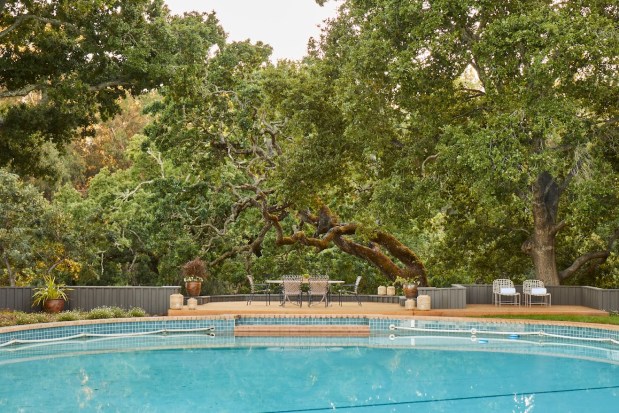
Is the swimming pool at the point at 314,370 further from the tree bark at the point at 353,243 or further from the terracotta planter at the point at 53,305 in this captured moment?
the tree bark at the point at 353,243

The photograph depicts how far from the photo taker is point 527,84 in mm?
14055

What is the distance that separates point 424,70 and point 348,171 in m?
4.66

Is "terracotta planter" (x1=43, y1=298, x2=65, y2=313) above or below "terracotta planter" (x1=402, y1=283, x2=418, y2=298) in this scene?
below

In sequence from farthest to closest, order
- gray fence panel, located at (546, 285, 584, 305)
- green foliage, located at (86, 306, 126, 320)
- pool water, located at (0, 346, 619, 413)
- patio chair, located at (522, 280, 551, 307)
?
gray fence panel, located at (546, 285, 584, 305), patio chair, located at (522, 280, 551, 307), green foliage, located at (86, 306, 126, 320), pool water, located at (0, 346, 619, 413)

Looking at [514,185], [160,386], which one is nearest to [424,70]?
[514,185]

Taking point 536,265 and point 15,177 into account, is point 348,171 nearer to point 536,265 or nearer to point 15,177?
point 536,265

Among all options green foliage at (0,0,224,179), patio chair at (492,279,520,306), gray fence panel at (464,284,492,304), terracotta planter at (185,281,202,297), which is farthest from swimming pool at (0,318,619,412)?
green foliage at (0,0,224,179)

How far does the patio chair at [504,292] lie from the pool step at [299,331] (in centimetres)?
430

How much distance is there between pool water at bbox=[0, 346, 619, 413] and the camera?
8.53 meters

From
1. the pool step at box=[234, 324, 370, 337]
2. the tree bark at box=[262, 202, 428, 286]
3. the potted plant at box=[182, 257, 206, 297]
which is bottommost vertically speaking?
the pool step at box=[234, 324, 370, 337]

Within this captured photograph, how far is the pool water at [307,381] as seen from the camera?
28.0ft

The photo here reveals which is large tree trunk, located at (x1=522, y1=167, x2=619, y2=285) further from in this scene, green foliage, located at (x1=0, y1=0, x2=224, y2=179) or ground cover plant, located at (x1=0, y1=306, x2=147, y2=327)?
ground cover plant, located at (x1=0, y1=306, x2=147, y2=327)

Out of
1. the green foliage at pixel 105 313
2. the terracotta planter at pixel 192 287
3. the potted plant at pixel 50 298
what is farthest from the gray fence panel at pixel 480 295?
the potted plant at pixel 50 298

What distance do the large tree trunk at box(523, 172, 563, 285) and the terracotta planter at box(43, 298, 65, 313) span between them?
1127 centimetres
